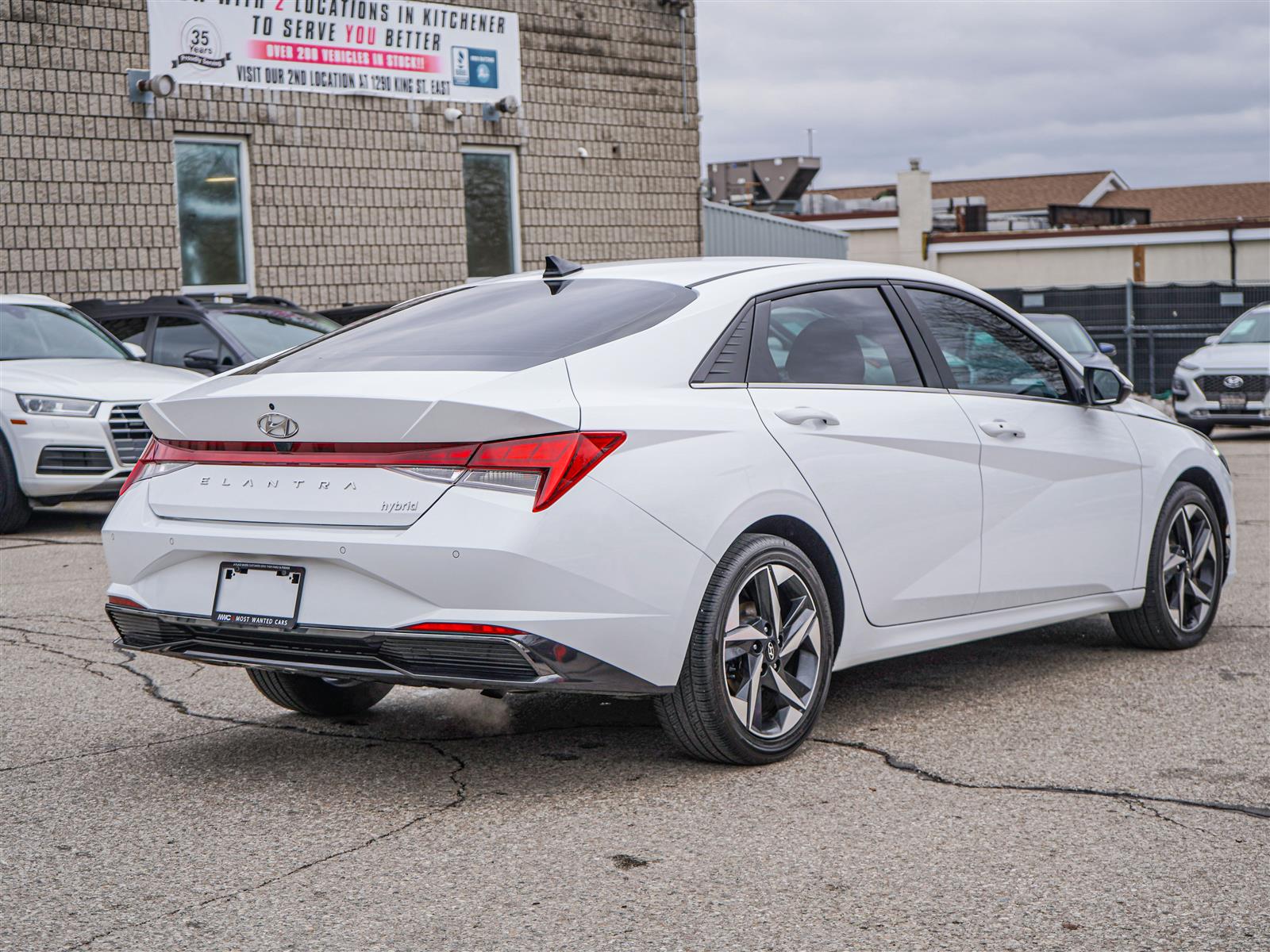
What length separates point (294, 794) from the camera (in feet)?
14.7

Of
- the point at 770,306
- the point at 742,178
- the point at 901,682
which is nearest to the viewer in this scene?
the point at 770,306

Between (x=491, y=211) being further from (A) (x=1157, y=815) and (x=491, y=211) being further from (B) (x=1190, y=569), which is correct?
(A) (x=1157, y=815)

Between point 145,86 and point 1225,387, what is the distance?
1256cm

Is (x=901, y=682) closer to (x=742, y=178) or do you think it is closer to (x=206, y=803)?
(x=206, y=803)

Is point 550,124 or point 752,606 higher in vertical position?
point 550,124

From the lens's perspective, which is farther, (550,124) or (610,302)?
(550,124)

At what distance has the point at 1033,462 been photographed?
5.81 metres

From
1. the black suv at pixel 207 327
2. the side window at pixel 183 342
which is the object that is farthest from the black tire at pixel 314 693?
the side window at pixel 183 342

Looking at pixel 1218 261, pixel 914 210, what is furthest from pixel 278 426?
pixel 914 210

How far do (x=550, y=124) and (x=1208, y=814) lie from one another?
16.5 metres

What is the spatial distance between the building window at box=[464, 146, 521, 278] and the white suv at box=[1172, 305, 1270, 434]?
8.23 meters

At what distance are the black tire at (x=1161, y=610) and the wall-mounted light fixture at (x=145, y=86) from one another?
12.3 metres

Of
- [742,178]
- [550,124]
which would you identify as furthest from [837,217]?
[550,124]

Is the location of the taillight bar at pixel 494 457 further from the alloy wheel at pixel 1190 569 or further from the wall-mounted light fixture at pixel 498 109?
the wall-mounted light fixture at pixel 498 109
